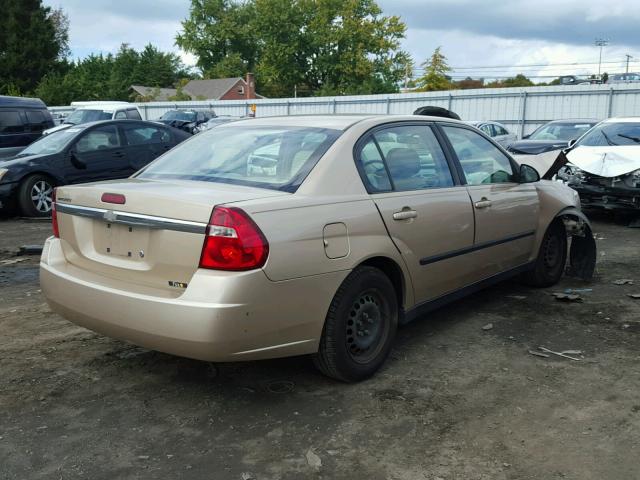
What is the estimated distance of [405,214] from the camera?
401 centimetres

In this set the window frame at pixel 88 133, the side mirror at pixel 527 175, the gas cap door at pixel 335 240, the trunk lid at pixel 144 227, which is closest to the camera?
the trunk lid at pixel 144 227

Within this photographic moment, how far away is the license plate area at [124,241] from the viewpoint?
336 cm

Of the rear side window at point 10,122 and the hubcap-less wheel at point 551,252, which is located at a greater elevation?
the rear side window at point 10,122

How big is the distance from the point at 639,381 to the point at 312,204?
2.30 meters

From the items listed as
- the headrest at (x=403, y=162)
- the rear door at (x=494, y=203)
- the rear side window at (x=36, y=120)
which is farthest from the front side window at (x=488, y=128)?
the headrest at (x=403, y=162)

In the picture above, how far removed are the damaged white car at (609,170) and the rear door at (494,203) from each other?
4.66 metres

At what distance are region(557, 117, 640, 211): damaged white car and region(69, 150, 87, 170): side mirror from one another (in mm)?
7637

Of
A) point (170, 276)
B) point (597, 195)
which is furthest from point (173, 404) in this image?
point (597, 195)

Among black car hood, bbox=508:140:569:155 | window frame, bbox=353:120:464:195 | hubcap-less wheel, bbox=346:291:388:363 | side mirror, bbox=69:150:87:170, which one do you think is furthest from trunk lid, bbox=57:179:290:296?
black car hood, bbox=508:140:569:155

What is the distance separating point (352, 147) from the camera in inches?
153

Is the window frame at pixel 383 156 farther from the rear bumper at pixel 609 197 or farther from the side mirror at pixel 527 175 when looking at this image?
the rear bumper at pixel 609 197

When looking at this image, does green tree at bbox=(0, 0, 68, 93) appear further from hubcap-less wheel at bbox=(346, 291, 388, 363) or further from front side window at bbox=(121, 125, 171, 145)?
hubcap-less wheel at bbox=(346, 291, 388, 363)

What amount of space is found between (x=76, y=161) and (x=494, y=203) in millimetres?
7852

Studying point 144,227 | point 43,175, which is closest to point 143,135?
point 43,175
